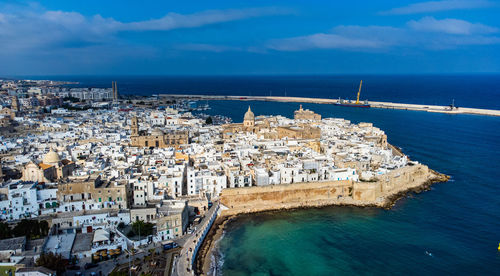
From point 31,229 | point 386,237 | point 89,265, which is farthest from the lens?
point 386,237

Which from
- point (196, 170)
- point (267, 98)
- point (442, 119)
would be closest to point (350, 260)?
point (196, 170)

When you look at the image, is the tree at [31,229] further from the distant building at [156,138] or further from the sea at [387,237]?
the distant building at [156,138]

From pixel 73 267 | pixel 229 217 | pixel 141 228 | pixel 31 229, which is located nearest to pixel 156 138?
pixel 229 217

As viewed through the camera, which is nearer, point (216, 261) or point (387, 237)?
point (216, 261)

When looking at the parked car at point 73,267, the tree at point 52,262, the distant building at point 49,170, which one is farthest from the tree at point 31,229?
the distant building at point 49,170

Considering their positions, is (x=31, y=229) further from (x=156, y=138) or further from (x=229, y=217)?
(x=156, y=138)

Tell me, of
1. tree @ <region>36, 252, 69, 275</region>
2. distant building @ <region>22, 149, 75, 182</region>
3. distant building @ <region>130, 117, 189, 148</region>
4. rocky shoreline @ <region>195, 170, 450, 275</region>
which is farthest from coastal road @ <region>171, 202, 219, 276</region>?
distant building @ <region>130, 117, 189, 148</region>

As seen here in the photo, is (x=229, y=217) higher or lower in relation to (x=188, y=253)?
lower
